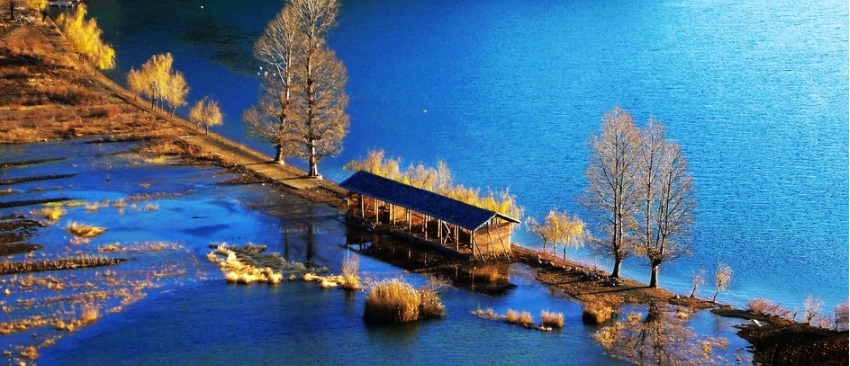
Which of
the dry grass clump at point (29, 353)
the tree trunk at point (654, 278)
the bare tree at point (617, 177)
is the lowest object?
the dry grass clump at point (29, 353)

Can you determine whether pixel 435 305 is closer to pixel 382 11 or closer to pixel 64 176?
pixel 64 176

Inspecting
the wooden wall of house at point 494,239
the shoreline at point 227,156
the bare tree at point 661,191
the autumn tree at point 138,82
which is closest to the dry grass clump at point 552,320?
the shoreline at point 227,156

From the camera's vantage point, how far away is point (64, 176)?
5762 centimetres

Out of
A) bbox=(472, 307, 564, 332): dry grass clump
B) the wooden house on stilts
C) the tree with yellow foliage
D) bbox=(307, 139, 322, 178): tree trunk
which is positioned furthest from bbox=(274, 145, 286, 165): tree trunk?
bbox=(472, 307, 564, 332): dry grass clump

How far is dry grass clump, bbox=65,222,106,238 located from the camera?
47.2 m

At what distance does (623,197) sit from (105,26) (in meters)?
90.0

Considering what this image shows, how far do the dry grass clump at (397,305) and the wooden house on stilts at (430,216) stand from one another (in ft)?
19.1

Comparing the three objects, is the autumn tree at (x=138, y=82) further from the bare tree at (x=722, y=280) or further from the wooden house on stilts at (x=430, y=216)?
the bare tree at (x=722, y=280)

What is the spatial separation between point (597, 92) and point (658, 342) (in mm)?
46571

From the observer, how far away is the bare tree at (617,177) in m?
42.0

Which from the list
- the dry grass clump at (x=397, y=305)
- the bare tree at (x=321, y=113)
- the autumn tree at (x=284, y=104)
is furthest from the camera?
the autumn tree at (x=284, y=104)

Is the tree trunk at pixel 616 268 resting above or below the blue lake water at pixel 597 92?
below

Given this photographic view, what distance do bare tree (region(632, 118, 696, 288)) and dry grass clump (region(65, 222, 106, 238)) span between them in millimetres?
26211

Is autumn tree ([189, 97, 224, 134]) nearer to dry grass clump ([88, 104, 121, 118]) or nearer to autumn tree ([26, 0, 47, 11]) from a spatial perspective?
dry grass clump ([88, 104, 121, 118])
